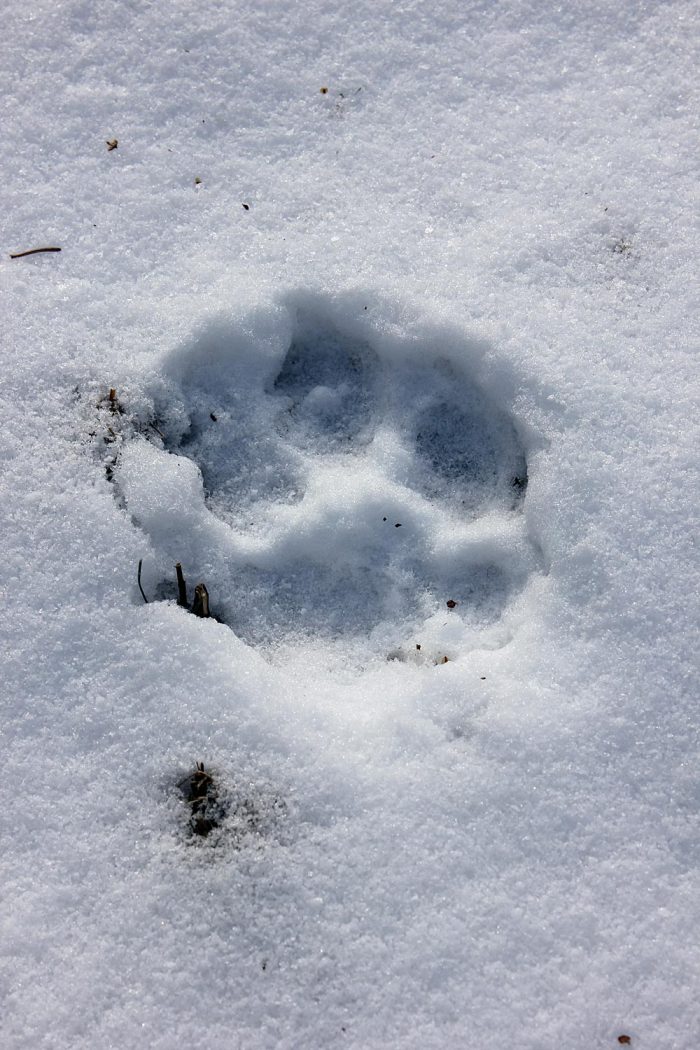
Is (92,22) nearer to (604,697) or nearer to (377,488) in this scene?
(377,488)

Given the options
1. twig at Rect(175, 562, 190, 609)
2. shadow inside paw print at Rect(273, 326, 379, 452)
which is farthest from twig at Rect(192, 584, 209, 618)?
shadow inside paw print at Rect(273, 326, 379, 452)

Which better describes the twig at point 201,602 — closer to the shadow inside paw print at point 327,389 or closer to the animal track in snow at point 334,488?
the animal track in snow at point 334,488

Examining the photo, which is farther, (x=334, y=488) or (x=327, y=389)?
(x=327, y=389)

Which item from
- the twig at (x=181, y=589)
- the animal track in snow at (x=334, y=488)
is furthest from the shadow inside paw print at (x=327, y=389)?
the twig at (x=181, y=589)

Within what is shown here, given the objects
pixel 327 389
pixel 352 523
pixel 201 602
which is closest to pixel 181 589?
pixel 201 602

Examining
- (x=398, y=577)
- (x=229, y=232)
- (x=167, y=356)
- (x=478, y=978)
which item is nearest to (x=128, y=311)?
(x=167, y=356)

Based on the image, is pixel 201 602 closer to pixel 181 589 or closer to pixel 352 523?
pixel 181 589

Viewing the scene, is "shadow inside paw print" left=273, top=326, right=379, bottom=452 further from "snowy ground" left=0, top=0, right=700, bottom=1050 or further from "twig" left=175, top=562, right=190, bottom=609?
"twig" left=175, top=562, right=190, bottom=609
